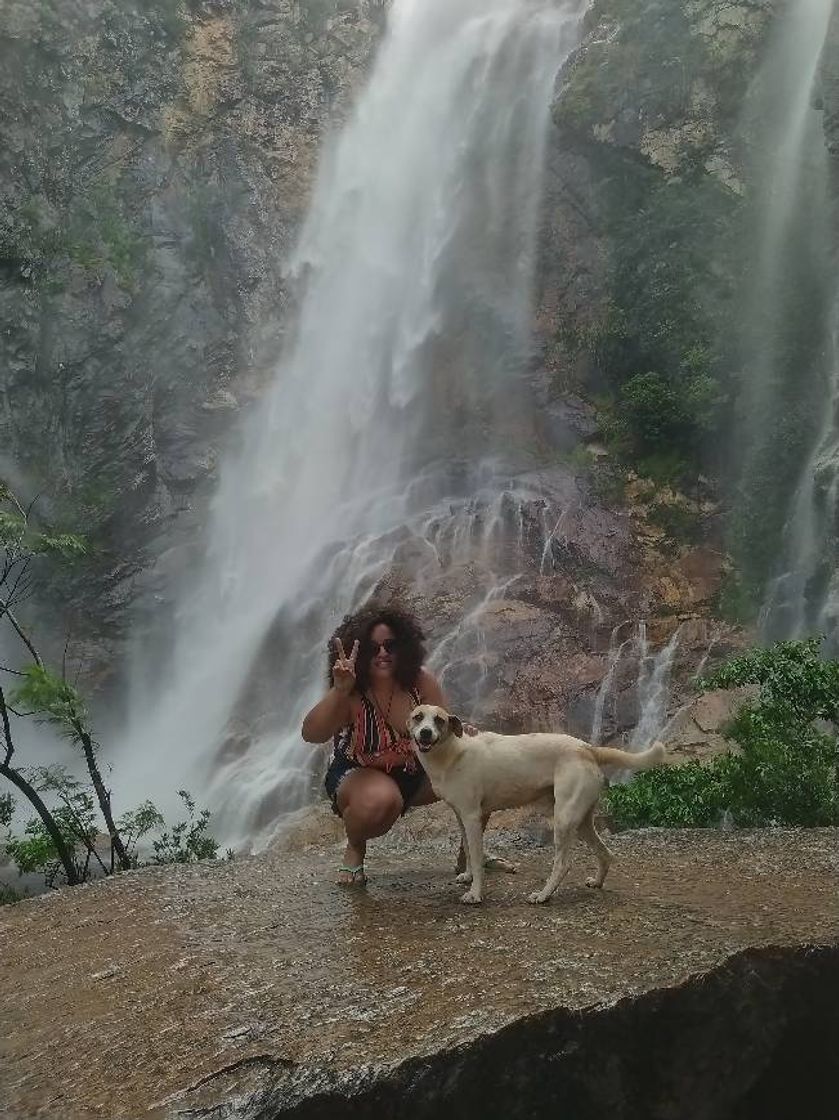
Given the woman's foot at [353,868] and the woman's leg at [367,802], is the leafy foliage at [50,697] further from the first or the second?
the woman's leg at [367,802]

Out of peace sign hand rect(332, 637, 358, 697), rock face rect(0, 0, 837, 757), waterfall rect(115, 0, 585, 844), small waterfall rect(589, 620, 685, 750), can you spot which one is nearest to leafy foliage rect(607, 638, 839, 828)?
peace sign hand rect(332, 637, 358, 697)

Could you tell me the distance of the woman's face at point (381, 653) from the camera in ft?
14.9

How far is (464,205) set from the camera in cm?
2331

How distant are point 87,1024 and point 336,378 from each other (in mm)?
20610

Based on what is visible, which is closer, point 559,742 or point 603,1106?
point 603,1106

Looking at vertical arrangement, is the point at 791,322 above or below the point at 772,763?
above

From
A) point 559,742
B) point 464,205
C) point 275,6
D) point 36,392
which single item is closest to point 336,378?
point 464,205

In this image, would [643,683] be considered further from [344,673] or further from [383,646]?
[344,673]

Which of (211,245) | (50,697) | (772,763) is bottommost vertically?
(772,763)

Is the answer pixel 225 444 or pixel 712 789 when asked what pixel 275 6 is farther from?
pixel 712 789

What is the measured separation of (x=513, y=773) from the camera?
412cm

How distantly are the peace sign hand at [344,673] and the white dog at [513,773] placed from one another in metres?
0.40

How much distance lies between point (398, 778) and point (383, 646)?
26.7 inches

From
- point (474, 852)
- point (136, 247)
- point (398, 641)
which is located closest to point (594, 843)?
point (474, 852)
